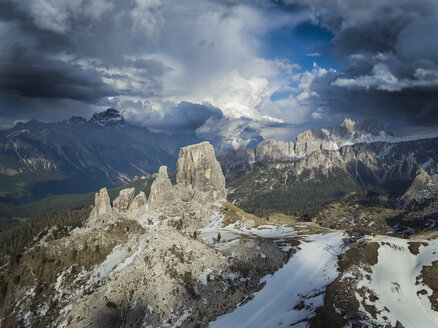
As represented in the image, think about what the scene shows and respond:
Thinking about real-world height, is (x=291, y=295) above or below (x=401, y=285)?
below

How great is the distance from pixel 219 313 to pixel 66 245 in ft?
278

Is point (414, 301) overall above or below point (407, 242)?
below

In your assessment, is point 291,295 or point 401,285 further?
point 291,295

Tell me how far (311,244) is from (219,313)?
50.5m

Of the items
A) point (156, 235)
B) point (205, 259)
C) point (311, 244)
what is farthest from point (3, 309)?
point (311, 244)

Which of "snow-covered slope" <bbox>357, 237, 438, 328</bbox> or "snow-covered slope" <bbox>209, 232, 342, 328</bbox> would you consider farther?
"snow-covered slope" <bbox>209, 232, 342, 328</bbox>

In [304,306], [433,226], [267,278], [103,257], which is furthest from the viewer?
[433,226]

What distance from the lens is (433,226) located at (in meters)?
198

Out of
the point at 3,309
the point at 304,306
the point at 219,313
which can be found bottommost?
the point at 3,309

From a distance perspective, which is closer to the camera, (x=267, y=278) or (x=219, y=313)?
(x=219, y=313)

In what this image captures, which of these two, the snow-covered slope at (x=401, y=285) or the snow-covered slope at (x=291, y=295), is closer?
the snow-covered slope at (x=401, y=285)

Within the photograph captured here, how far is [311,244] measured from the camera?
105 m

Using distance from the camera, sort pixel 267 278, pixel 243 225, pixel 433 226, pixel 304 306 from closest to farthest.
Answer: pixel 304 306 → pixel 267 278 → pixel 243 225 → pixel 433 226

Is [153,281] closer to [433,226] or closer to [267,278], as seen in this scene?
[267,278]
